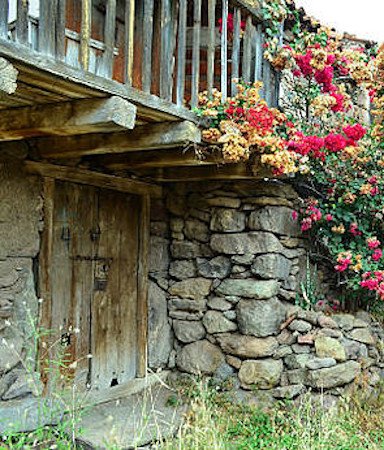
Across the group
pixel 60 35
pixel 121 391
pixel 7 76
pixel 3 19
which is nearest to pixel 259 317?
pixel 121 391

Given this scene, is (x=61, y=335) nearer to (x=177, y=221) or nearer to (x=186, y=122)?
(x=177, y=221)

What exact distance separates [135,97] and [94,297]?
227 cm

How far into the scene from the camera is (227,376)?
5.36m

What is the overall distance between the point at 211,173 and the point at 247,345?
1.64 metres

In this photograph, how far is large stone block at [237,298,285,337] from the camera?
5.23 meters

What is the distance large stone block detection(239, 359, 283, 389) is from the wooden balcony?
174cm

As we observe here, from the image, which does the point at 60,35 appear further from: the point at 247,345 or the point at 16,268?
the point at 247,345

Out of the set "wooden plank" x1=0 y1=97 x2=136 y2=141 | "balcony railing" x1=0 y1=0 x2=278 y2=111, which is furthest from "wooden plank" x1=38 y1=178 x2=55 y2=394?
"balcony railing" x1=0 y1=0 x2=278 y2=111

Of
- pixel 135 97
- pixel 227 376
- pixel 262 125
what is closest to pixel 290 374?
pixel 227 376

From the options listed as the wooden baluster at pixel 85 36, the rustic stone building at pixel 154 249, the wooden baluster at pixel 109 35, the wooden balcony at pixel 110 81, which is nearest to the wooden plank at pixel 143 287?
the rustic stone building at pixel 154 249

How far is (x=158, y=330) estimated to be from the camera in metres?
5.76

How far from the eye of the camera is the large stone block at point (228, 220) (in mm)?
5484

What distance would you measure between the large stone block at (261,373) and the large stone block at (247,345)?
0.07 m

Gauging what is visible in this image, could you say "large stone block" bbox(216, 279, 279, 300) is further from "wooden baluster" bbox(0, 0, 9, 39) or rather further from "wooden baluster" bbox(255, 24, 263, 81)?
"wooden baluster" bbox(0, 0, 9, 39)
